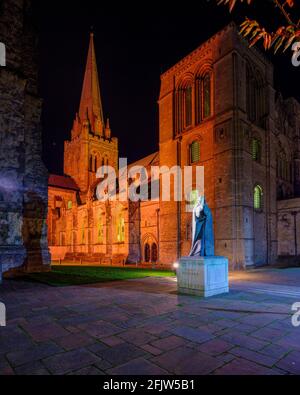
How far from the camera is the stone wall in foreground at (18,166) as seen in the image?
13.3 m

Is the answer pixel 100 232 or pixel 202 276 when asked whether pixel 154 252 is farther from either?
pixel 202 276

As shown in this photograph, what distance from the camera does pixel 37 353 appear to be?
3.76 m

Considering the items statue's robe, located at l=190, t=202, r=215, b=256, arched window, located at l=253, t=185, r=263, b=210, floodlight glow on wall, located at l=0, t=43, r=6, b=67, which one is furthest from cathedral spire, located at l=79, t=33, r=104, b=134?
statue's robe, located at l=190, t=202, r=215, b=256

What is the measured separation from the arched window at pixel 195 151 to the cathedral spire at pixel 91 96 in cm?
3585

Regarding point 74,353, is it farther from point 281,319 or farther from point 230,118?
point 230,118

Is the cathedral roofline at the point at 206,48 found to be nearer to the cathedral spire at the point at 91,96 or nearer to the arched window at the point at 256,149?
the arched window at the point at 256,149

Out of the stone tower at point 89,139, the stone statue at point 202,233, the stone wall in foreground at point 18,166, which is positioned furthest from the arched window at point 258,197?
the stone tower at point 89,139

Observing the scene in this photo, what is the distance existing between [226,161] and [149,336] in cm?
1848

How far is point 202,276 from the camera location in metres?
7.81

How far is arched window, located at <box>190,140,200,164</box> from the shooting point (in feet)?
80.2

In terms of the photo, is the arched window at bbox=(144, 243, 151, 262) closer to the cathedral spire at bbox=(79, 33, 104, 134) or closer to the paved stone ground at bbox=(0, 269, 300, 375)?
the paved stone ground at bbox=(0, 269, 300, 375)

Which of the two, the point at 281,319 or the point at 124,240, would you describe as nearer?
the point at 281,319

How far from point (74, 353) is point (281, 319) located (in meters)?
4.22
